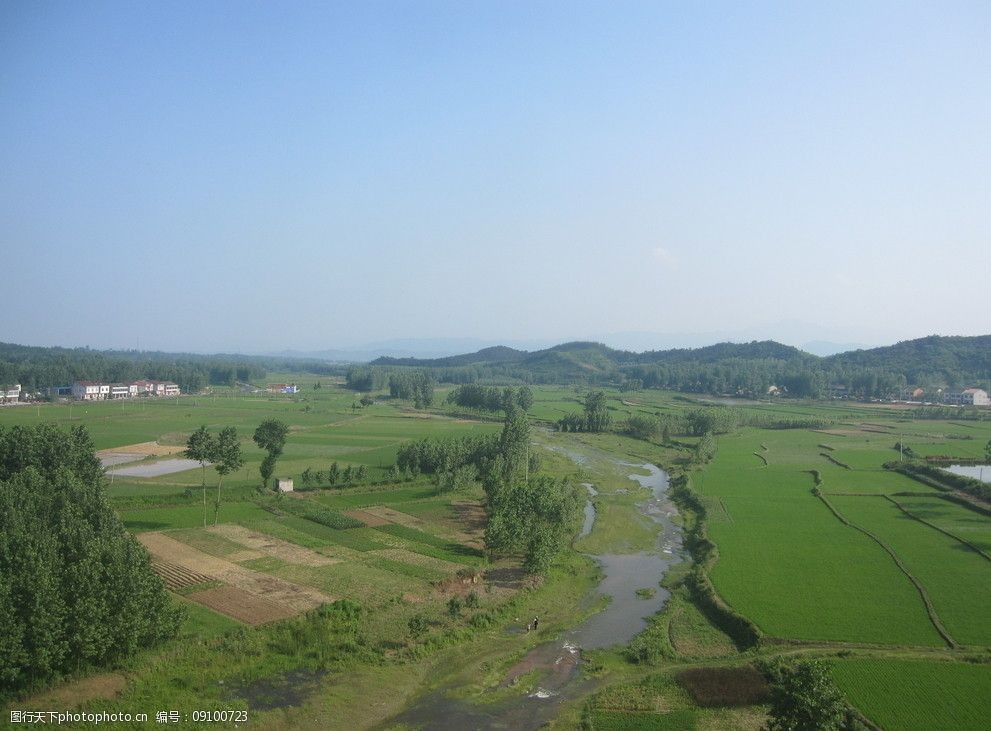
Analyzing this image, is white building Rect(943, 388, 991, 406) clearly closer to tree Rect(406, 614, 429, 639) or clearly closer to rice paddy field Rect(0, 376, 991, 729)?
rice paddy field Rect(0, 376, 991, 729)

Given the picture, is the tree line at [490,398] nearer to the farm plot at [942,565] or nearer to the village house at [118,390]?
the village house at [118,390]

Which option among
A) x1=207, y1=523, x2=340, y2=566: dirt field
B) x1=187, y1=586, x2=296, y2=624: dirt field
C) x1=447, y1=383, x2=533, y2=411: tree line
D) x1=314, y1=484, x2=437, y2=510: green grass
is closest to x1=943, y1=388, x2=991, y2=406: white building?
x1=447, y1=383, x2=533, y2=411: tree line

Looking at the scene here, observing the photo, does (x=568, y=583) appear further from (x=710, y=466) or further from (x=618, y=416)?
(x=618, y=416)

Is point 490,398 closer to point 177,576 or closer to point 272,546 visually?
point 272,546

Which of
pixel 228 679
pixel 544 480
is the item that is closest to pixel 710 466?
pixel 544 480

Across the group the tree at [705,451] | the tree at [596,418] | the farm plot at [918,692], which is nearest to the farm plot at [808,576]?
the farm plot at [918,692]

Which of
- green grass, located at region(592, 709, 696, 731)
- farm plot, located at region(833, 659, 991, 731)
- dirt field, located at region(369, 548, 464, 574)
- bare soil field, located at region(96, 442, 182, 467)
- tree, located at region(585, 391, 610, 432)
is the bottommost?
green grass, located at region(592, 709, 696, 731)

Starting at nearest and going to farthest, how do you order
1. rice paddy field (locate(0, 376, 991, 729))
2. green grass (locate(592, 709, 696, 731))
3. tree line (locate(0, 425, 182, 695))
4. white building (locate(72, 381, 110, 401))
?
tree line (locate(0, 425, 182, 695)) → green grass (locate(592, 709, 696, 731)) → rice paddy field (locate(0, 376, 991, 729)) → white building (locate(72, 381, 110, 401))
